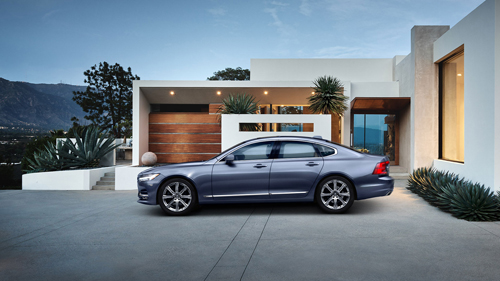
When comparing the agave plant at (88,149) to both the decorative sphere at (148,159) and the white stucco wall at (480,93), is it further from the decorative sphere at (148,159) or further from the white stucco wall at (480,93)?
the white stucco wall at (480,93)

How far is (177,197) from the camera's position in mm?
6031

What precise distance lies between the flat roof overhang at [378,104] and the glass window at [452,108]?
1.97m

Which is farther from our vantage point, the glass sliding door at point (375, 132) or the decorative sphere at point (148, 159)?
the glass sliding door at point (375, 132)

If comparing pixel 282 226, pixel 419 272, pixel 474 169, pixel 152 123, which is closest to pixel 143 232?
pixel 282 226

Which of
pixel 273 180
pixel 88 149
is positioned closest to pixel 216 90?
pixel 88 149

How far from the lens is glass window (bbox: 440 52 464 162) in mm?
8188

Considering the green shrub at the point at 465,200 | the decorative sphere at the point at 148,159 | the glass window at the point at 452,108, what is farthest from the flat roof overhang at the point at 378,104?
the decorative sphere at the point at 148,159

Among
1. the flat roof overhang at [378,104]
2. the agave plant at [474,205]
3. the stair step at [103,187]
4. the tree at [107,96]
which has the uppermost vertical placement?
the tree at [107,96]

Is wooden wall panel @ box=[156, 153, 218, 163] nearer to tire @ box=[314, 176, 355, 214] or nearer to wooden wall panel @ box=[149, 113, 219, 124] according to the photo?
wooden wall panel @ box=[149, 113, 219, 124]

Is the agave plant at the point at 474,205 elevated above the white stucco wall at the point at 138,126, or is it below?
below

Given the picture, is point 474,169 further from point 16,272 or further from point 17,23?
point 17,23

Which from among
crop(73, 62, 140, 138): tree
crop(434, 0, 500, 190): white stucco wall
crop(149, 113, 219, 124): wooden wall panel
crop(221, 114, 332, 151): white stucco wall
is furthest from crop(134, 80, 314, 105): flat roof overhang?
crop(73, 62, 140, 138): tree

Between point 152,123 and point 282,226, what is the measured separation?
33.8 feet

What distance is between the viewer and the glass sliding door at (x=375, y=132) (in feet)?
45.2
